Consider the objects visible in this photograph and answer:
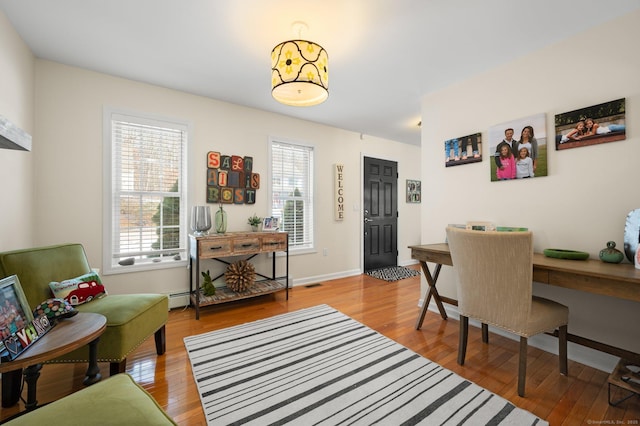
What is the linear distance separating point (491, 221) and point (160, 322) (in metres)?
2.97

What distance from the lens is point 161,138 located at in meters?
3.04

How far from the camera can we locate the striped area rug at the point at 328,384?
57.8 inches

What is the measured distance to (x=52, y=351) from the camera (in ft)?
3.67

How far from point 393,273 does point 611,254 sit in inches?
121

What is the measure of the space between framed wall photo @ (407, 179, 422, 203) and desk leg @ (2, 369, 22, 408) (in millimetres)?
5387

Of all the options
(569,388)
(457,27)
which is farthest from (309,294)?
(457,27)

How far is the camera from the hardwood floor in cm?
153

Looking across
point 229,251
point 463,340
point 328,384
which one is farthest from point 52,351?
point 463,340

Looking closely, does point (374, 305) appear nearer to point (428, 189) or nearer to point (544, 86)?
point (428, 189)

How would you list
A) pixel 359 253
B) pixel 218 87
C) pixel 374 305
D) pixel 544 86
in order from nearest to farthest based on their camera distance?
pixel 544 86
pixel 218 87
pixel 374 305
pixel 359 253

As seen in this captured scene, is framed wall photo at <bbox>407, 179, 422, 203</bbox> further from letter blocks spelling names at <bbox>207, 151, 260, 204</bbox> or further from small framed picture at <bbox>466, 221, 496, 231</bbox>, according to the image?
letter blocks spelling names at <bbox>207, 151, 260, 204</bbox>

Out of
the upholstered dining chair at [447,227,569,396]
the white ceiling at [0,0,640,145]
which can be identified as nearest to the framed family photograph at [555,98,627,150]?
the white ceiling at [0,0,640,145]

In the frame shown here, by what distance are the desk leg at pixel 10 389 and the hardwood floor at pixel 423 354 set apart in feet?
0.12

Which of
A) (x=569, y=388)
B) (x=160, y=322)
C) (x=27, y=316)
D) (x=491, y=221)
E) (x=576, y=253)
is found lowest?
(x=569, y=388)
